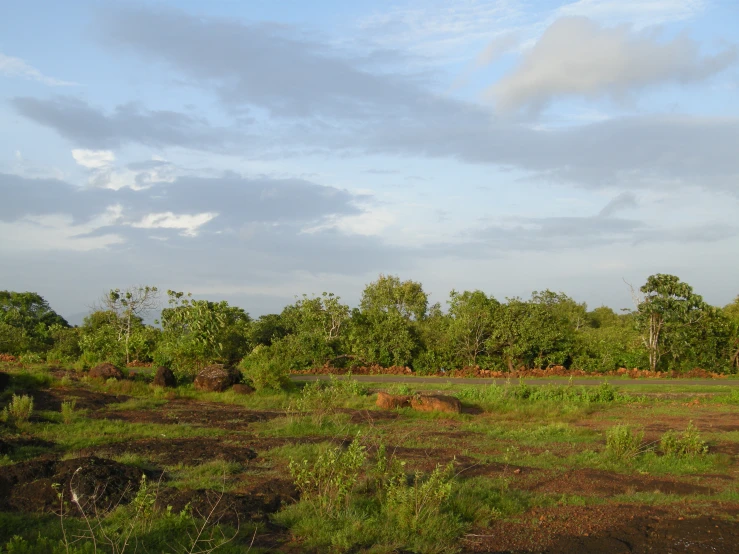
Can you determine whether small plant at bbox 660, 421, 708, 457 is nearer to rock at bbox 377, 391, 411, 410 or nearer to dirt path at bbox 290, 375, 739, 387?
rock at bbox 377, 391, 411, 410

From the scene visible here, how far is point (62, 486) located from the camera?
23.9 feet

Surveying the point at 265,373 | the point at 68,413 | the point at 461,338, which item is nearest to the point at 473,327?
the point at 461,338

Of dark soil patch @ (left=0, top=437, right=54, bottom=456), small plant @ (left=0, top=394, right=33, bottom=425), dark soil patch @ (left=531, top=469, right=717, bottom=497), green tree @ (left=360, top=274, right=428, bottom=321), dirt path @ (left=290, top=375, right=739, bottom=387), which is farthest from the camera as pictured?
green tree @ (left=360, top=274, right=428, bottom=321)

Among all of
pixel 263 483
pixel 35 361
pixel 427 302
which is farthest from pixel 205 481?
→ pixel 427 302

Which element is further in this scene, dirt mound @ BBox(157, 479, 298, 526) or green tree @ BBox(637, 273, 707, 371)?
green tree @ BBox(637, 273, 707, 371)

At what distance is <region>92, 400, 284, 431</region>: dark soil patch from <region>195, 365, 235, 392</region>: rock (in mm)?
1976

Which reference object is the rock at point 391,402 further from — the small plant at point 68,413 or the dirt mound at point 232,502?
the dirt mound at point 232,502

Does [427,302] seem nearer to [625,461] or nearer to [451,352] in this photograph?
[451,352]

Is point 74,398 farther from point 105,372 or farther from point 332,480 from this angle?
point 332,480

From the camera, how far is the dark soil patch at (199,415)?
533 inches

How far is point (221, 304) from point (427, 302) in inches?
1013

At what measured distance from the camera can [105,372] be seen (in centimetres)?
1900

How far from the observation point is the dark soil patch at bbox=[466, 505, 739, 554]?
620 centimetres

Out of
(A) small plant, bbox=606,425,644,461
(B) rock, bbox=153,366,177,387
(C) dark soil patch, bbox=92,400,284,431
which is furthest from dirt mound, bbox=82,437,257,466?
(B) rock, bbox=153,366,177,387
